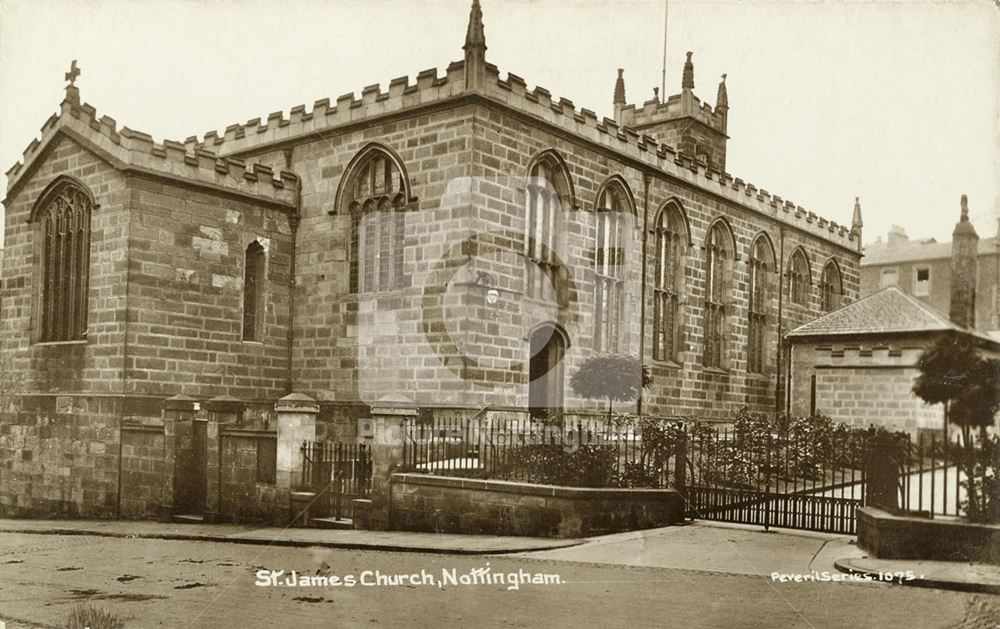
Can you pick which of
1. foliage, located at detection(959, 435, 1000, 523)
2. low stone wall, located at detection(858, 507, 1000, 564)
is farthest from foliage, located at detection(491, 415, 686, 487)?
foliage, located at detection(959, 435, 1000, 523)

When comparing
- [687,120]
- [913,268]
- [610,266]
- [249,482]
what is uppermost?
[687,120]

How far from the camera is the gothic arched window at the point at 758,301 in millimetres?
29016

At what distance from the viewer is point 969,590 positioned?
9.55 metres

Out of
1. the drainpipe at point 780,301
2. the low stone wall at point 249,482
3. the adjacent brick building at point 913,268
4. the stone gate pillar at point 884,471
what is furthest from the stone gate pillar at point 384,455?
the adjacent brick building at point 913,268

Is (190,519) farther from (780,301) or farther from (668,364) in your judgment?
(780,301)

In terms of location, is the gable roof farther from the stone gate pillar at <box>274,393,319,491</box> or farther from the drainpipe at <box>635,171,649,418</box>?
the stone gate pillar at <box>274,393,319,491</box>

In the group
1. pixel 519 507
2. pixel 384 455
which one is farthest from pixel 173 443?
pixel 519 507

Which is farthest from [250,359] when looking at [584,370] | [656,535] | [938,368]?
[938,368]

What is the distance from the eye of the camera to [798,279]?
104ft

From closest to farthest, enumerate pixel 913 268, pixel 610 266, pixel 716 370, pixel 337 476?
pixel 337 476, pixel 610 266, pixel 716 370, pixel 913 268

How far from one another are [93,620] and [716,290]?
21918 mm

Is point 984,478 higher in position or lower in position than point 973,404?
lower

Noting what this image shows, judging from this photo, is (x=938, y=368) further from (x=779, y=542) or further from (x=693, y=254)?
(x=693, y=254)

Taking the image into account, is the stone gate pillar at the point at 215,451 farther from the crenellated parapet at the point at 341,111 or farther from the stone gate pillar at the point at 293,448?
the crenellated parapet at the point at 341,111
